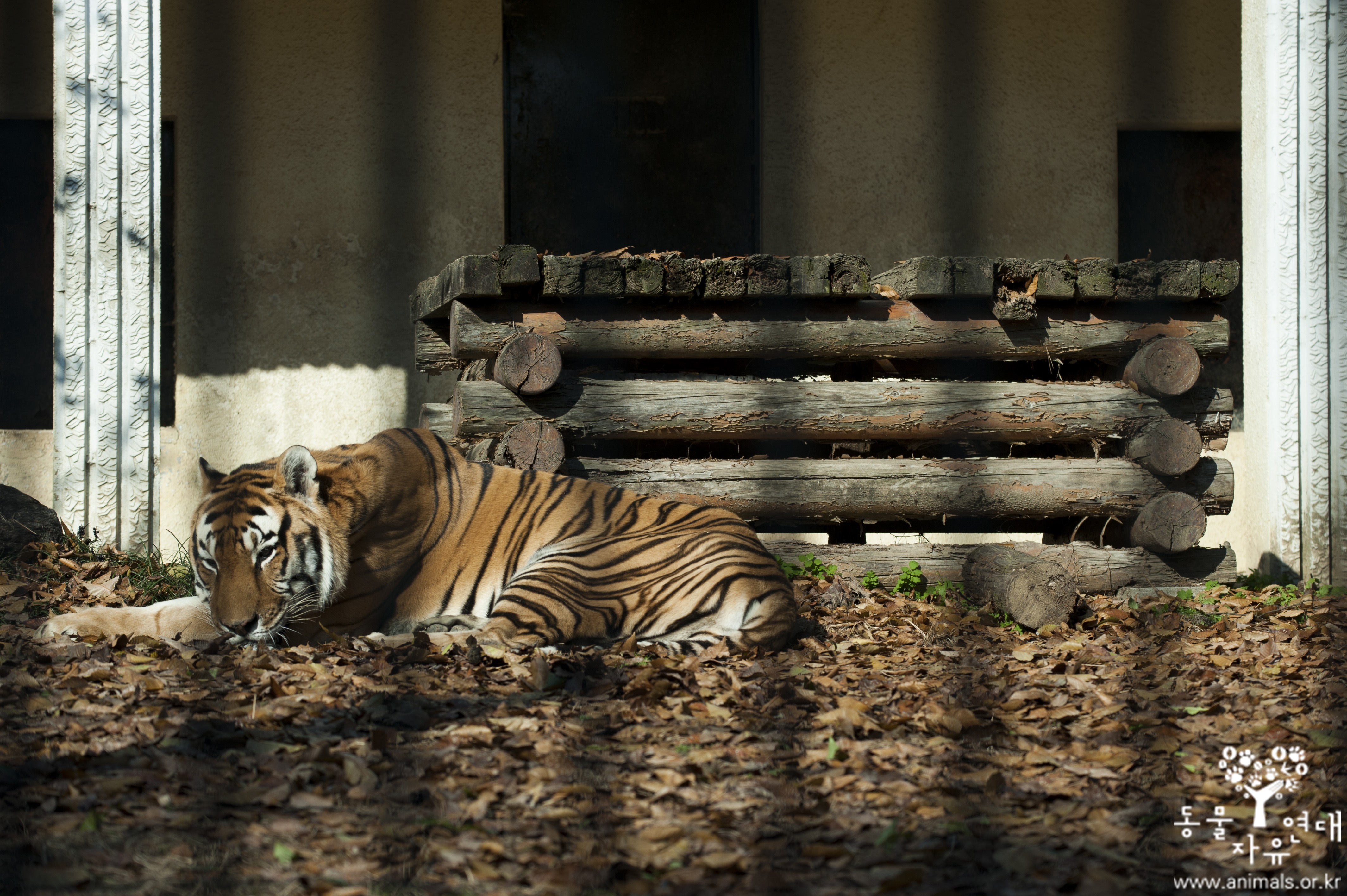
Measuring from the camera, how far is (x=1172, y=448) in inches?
212

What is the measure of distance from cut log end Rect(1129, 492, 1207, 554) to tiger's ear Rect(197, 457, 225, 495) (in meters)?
4.11

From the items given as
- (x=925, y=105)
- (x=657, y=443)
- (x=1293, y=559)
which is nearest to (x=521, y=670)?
(x=657, y=443)

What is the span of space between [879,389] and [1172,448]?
4.58ft

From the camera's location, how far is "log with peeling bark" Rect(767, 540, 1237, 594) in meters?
5.46

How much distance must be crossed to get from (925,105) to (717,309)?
2.86 meters

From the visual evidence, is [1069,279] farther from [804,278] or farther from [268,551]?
[268,551]

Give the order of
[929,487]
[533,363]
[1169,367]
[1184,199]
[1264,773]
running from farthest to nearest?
[1184,199], [929,487], [1169,367], [533,363], [1264,773]

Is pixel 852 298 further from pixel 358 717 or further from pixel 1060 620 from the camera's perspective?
pixel 358 717

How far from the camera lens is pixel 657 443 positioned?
18.8 ft

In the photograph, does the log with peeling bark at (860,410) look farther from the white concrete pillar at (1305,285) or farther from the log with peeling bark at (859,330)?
the white concrete pillar at (1305,285)

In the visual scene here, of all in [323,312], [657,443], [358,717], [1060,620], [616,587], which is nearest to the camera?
[358,717]

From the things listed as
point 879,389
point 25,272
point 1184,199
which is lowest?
point 879,389

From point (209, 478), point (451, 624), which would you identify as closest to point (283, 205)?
point (209, 478)

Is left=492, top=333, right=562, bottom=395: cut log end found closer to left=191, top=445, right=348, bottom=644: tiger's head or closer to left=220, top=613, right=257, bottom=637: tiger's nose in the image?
left=191, top=445, right=348, bottom=644: tiger's head
